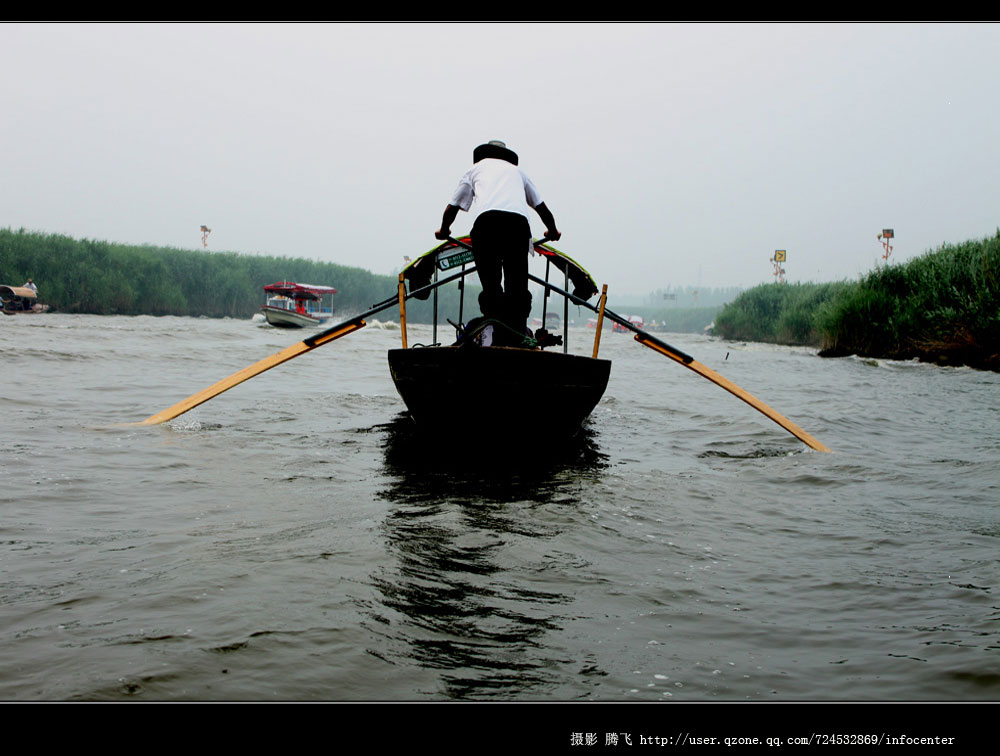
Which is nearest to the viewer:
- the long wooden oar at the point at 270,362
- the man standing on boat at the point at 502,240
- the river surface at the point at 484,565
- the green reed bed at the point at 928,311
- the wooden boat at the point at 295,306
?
the river surface at the point at 484,565

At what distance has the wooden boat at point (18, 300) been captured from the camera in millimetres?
26266

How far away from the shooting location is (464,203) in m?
5.68

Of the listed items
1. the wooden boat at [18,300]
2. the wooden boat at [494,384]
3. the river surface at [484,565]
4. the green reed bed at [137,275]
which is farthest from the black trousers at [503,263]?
the green reed bed at [137,275]

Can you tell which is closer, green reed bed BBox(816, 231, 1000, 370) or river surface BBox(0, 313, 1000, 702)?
river surface BBox(0, 313, 1000, 702)

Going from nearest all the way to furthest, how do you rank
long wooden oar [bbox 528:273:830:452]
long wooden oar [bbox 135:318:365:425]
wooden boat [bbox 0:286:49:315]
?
1. long wooden oar [bbox 528:273:830:452]
2. long wooden oar [bbox 135:318:365:425]
3. wooden boat [bbox 0:286:49:315]

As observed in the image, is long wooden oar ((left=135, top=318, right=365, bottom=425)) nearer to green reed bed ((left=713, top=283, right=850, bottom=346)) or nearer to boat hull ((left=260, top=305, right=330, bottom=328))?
boat hull ((left=260, top=305, right=330, bottom=328))

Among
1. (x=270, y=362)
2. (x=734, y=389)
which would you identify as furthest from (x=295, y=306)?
(x=734, y=389)

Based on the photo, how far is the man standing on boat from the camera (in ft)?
17.5

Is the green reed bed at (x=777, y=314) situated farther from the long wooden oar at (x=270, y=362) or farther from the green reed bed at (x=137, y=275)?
the green reed bed at (x=137, y=275)

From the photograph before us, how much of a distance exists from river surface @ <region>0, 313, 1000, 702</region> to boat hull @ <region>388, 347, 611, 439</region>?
0.67 feet

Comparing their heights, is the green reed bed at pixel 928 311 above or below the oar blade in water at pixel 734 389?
above

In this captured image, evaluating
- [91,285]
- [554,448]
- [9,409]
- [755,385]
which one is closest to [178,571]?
[554,448]

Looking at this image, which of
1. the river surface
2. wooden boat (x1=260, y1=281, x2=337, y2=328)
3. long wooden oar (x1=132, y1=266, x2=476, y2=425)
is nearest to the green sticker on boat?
long wooden oar (x1=132, y1=266, x2=476, y2=425)

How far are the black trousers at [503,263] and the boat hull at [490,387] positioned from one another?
1.67 feet
